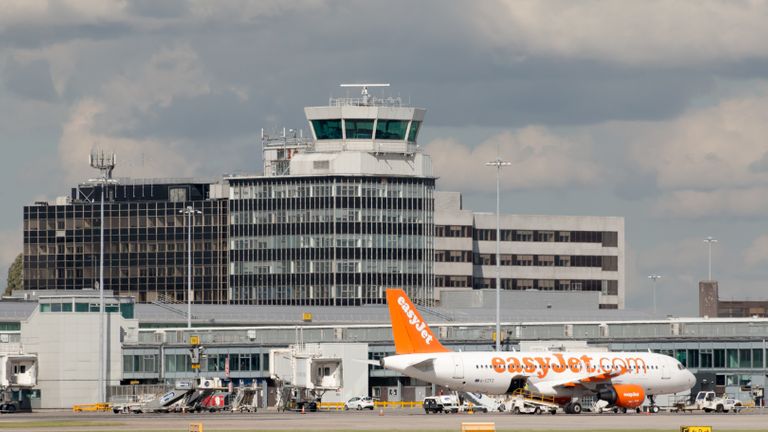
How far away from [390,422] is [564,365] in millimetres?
26829

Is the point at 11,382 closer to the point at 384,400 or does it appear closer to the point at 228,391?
the point at 228,391

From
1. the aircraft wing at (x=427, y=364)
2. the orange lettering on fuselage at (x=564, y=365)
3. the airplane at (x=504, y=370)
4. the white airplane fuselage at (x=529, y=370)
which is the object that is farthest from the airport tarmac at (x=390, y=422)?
the aircraft wing at (x=427, y=364)

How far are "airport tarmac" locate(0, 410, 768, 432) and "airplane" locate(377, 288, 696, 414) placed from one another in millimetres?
3452

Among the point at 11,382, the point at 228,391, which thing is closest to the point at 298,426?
the point at 228,391

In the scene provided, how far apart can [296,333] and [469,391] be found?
47.0m

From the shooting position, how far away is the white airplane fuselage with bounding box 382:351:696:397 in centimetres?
13525

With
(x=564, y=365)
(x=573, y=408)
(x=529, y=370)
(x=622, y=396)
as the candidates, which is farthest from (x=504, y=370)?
(x=622, y=396)

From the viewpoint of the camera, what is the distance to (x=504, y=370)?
136625mm

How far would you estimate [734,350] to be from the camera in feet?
549

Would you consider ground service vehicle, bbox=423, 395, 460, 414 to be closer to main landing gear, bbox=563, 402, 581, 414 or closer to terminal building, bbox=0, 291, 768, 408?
main landing gear, bbox=563, 402, 581, 414

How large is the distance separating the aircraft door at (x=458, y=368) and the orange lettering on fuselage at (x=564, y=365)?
8.53ft

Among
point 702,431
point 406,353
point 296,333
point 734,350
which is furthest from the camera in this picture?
point 296,333

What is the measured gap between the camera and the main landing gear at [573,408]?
136875 millimetres

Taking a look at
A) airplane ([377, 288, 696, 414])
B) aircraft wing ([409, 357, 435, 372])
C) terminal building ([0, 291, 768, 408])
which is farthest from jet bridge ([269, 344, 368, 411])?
aircraft wing ([409, 357, 435, 372])
